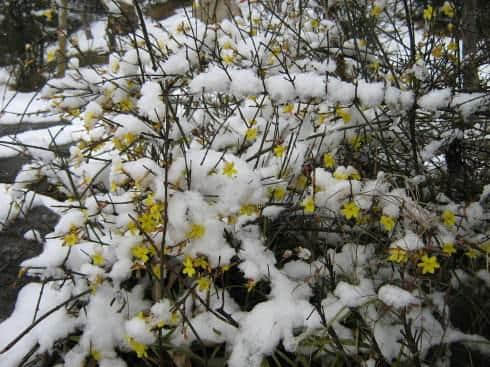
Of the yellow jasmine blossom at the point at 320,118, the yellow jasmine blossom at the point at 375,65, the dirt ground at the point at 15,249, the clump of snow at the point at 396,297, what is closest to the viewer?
the clump of snow at the point at 396,297

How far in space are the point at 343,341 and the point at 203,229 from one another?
712mm

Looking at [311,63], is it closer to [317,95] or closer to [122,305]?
[317,95]

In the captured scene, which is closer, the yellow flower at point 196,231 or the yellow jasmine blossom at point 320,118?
the yellow flower at point 196,231

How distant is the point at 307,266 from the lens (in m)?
1.82

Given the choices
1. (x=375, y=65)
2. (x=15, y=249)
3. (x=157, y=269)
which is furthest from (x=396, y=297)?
(x=15, y=249)

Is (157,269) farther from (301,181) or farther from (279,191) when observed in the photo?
(301,181)

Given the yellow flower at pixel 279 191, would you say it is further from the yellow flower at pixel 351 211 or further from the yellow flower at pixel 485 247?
the yellow flower at pixel 485 247

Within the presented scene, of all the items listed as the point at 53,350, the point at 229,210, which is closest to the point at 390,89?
the point at 229,210

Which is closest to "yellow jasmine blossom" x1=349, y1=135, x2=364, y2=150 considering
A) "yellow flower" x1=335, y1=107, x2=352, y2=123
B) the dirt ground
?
"yellow flower" x1=335, y1=107, x2=352, y2=123

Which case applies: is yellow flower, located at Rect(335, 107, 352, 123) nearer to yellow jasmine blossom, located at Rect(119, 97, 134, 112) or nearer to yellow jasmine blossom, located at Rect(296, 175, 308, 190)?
yellow jasmine blossom, located at Rect(296, 175, 308, 190)

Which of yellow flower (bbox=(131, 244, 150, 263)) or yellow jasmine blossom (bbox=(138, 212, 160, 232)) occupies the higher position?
yellow jasmine blossom (bbox=(138, 212, 160, 232))

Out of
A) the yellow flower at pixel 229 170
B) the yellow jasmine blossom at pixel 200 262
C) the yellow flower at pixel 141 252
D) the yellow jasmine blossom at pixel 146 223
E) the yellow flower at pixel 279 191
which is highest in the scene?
the yellow flower at pixel 229 170

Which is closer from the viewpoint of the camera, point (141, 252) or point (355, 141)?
point (141, 252)

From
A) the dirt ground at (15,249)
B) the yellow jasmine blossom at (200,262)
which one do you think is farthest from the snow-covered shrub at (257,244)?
the dirt ground at (15,249)
